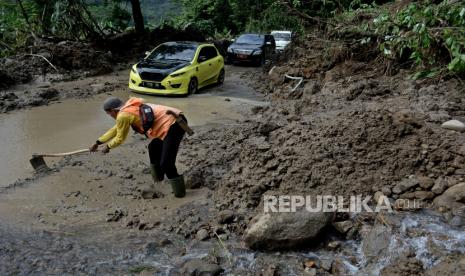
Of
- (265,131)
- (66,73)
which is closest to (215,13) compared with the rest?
(66,73)

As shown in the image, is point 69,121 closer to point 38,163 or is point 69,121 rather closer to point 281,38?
point 38,163

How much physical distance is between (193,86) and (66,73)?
5135mm

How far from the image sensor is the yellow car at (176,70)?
13.1 meters

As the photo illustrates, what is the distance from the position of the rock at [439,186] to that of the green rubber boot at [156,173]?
11.9ft

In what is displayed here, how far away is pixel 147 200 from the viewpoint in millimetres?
6281

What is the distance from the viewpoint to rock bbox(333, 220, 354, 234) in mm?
5109

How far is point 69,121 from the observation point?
34.5 ft

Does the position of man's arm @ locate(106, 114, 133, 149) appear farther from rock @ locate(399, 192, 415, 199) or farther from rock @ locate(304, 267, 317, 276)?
rock @ locate(399, 192, 415, 199)

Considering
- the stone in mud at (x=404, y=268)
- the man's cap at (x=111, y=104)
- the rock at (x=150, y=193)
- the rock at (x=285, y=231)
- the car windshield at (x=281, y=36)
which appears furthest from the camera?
the car windshield at (x=281, y=36)

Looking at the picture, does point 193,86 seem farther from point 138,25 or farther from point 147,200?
point 138,25

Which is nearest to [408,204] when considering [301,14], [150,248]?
[150,248]

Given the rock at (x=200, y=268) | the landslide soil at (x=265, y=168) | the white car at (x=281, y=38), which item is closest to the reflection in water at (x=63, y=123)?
the landslide soil at (x=265, y=168)

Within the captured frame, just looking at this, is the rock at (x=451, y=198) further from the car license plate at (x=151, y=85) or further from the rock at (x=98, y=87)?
the rock at (x=98, y=87)

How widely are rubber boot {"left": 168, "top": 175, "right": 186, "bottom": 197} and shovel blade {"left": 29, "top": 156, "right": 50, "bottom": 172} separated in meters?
2.30
